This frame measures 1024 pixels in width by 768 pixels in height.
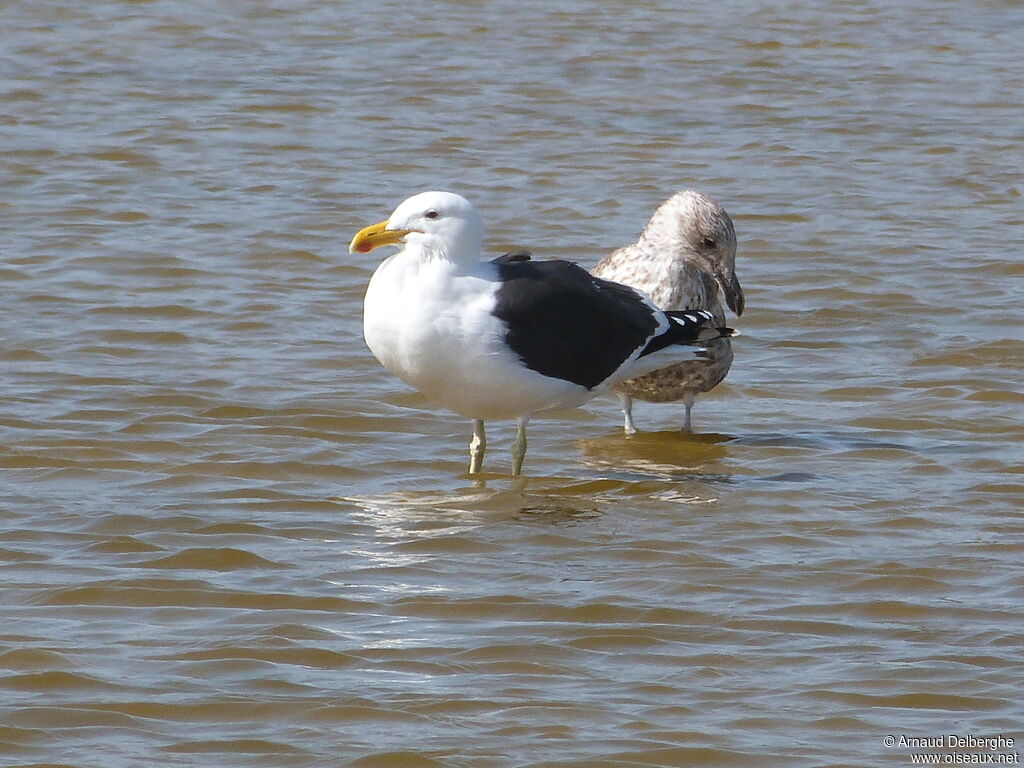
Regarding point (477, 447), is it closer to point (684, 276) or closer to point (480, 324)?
point (480, 324)

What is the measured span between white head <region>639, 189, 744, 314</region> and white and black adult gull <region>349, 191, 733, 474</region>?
0.83 m

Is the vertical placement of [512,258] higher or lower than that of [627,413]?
higher

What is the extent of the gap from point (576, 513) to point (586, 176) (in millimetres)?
6312

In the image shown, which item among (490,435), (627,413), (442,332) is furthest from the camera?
(627,413)

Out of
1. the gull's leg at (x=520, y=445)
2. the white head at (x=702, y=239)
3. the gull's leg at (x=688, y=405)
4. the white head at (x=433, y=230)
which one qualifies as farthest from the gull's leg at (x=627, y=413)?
the white head at (x=433, y=230)

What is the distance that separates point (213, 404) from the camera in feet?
28.4

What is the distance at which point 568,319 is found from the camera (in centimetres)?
782

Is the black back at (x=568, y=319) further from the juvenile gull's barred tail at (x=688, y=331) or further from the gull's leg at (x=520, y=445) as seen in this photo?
the gull's leg at (x=520, y=445)

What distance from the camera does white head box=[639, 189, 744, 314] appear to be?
28.8ft

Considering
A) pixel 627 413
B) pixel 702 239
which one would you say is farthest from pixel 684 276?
pixel 627 413

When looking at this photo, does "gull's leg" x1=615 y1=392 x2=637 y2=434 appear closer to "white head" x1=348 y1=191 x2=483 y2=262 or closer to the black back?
the black back

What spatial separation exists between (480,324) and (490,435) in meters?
1.37

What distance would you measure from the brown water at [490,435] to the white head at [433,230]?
3.15ft

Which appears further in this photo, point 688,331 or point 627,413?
point 627,413
